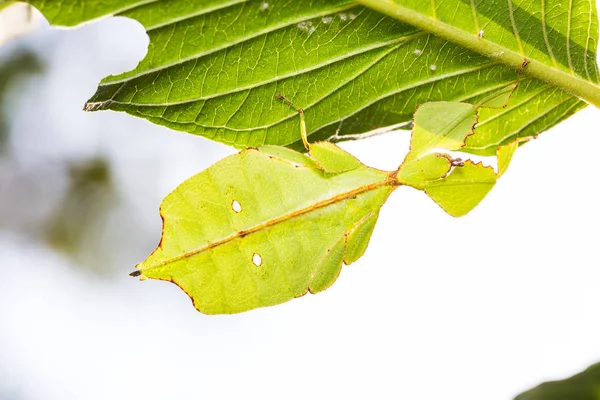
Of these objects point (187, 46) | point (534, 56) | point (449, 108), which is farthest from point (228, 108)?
point (534, 56)

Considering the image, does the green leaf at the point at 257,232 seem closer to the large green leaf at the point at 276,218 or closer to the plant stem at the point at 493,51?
the large green leaf at the point at 276,218

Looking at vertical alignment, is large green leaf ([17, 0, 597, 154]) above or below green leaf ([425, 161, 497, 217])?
above

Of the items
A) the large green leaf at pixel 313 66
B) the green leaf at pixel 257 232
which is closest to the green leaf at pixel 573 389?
the green leaf at pixel 257 232

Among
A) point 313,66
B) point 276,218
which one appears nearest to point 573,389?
point 276,218

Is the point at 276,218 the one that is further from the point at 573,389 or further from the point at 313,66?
the point at 573,389

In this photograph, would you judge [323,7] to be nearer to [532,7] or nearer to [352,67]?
[352,67]

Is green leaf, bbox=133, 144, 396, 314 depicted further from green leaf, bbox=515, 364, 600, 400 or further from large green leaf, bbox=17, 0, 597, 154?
green leaf, bbox=515, 364, 600, 400

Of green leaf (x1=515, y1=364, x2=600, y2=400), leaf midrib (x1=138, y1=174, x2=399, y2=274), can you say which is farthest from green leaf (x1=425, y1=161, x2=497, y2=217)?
green leaf (x1=515, y1=364, x2=600, y2=400)
